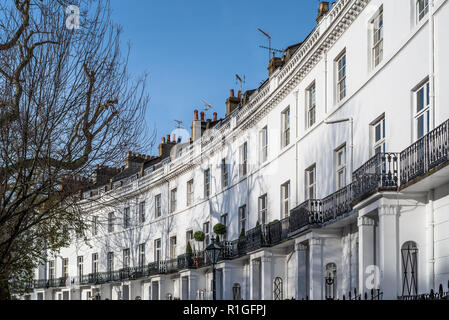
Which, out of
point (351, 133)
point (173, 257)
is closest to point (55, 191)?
point (351, 133)

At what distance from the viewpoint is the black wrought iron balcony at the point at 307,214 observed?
24.2 meters

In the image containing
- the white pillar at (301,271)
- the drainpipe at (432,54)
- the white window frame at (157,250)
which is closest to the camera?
the drainpipe at (432,54)

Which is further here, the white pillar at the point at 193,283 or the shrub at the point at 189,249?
the shrub at the point at 189,249

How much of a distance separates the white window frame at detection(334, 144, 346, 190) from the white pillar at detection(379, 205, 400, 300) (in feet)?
18.6

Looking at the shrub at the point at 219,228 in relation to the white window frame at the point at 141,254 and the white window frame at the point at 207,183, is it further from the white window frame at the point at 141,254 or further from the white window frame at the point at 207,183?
the white window frame at the point at 141,254

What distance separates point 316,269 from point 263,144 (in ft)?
31.7

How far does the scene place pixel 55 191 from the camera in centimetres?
1559

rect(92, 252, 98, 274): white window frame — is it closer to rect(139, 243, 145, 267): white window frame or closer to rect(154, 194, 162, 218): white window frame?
rect(139, 243, 145, 267): white window frame

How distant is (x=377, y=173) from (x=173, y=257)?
90.9 feet

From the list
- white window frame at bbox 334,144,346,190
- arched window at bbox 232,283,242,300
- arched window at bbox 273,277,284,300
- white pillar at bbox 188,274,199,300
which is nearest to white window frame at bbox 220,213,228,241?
arched window at bbox 232,283,242,300

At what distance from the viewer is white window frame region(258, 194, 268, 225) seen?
3190 cm

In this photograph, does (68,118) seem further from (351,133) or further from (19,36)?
(351,133)

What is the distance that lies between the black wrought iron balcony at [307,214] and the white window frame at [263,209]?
19.8 feet

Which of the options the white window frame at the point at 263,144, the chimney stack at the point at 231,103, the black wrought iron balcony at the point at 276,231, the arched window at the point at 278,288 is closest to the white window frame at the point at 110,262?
the chimney stack at the point at 231,103
